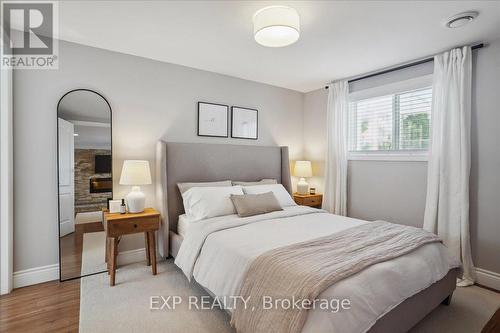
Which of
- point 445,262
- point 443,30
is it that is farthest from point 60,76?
point 445,262

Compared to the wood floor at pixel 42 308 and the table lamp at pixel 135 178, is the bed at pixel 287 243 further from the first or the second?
the wood floor at pixel 42 308

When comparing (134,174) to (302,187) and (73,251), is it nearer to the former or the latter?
(73,251)

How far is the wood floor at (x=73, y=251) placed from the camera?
2.63 meters

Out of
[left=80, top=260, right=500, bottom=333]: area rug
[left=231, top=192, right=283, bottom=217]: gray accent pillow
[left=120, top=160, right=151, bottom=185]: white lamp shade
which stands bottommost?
[left=80, top=260, right=500, bottom=333]: area rug

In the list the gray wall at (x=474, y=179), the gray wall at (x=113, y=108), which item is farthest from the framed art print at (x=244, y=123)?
the gray wall at (x=474, y=179)

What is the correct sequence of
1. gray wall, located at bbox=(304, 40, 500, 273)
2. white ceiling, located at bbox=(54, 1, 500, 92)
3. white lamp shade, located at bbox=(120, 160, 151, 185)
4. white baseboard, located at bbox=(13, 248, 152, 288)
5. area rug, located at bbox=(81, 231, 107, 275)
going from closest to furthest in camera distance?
white ceiling, located at bbox=(54, 1, 500, 92)
white baseboard, located at bbox=(13, 248, 152, 288)
gray wall, located at bbox=(304, 40, 500, 273)
white lamp shade, located at bbox=(120, 160, 151, 185)
area rug, located at bbox=(81, 231, 107, 275)

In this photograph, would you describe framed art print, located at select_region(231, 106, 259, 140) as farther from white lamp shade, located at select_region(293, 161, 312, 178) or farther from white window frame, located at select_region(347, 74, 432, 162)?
white window frame, located at select_region(347, 74, 432, 162)

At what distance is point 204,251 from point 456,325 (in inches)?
80.1

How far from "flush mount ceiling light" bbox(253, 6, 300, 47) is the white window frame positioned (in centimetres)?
193

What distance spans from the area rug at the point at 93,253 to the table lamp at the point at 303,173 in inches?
110

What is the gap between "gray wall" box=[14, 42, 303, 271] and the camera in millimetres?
2480

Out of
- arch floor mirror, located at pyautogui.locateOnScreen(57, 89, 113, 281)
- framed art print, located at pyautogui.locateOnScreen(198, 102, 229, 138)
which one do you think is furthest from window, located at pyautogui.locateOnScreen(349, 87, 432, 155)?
arch floor mirror, located at pyautogui.locateOnScreen(57, 89, 113, 281)

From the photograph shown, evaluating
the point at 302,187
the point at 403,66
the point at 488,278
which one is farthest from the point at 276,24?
the point at 488,278

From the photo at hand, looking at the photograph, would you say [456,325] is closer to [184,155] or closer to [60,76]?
[184,155]
